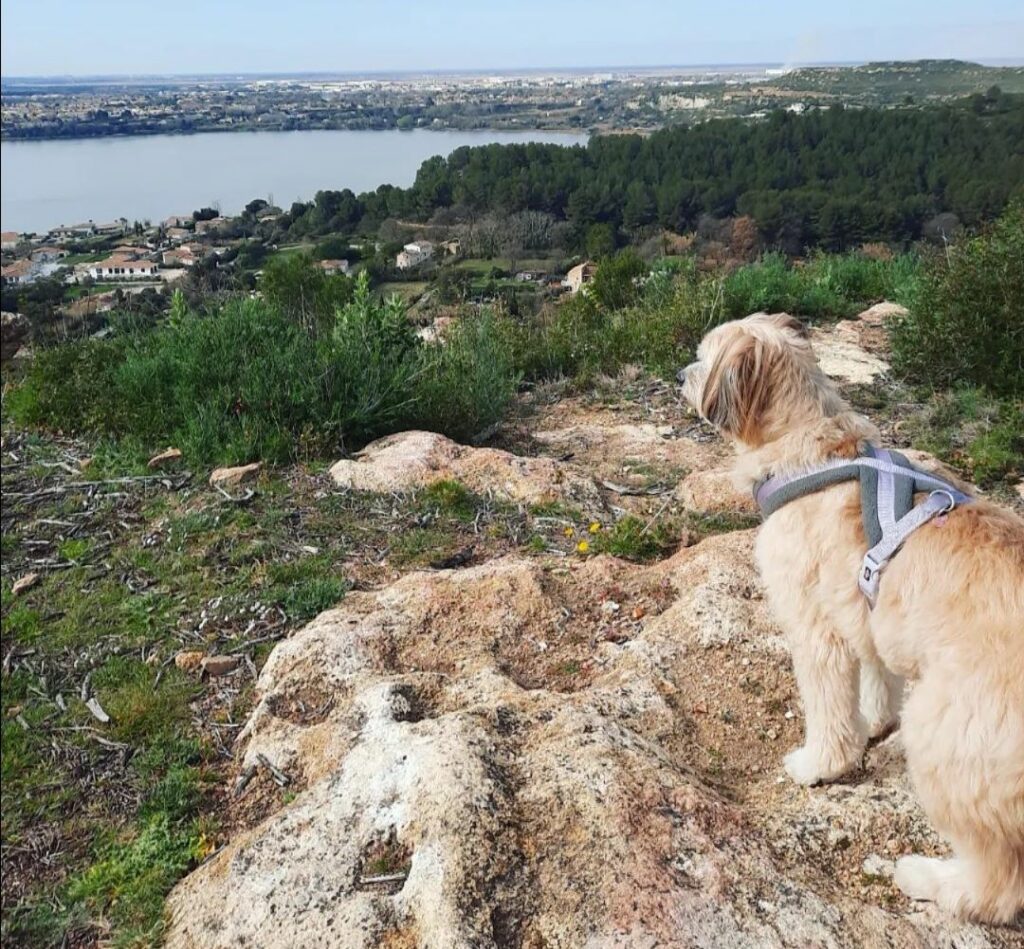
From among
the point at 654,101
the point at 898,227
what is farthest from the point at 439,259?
the point at 654,101

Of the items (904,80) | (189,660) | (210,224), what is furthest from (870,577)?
(904,80)

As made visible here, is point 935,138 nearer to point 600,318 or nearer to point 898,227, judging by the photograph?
point 898,227

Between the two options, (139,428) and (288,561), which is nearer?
(288,561)

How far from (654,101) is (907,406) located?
5471cm

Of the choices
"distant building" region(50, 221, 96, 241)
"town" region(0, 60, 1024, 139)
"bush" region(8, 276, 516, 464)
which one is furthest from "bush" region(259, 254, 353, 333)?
"town" region(0, 60, 1024, 139)

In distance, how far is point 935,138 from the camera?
26547 mm

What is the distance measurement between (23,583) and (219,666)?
5.83 ft

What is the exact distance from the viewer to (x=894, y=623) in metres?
2.48

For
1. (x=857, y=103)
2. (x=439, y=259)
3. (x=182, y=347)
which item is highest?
(x=857, y=103)

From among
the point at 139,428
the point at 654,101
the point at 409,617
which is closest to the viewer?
the point at 409,617

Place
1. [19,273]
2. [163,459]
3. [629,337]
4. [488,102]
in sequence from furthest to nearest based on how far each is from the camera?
[488,102] → [19,273] → [629,337] → [163,459]

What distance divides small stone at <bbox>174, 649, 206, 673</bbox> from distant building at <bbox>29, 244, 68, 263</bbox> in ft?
59.3

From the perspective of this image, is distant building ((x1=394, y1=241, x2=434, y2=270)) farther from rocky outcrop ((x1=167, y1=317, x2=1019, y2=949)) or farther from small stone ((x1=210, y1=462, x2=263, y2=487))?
rocky outcrop ((x1=167, y1=317, x2=1019, y2=949))

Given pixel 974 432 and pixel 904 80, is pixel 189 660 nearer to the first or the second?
pixel 974 432
